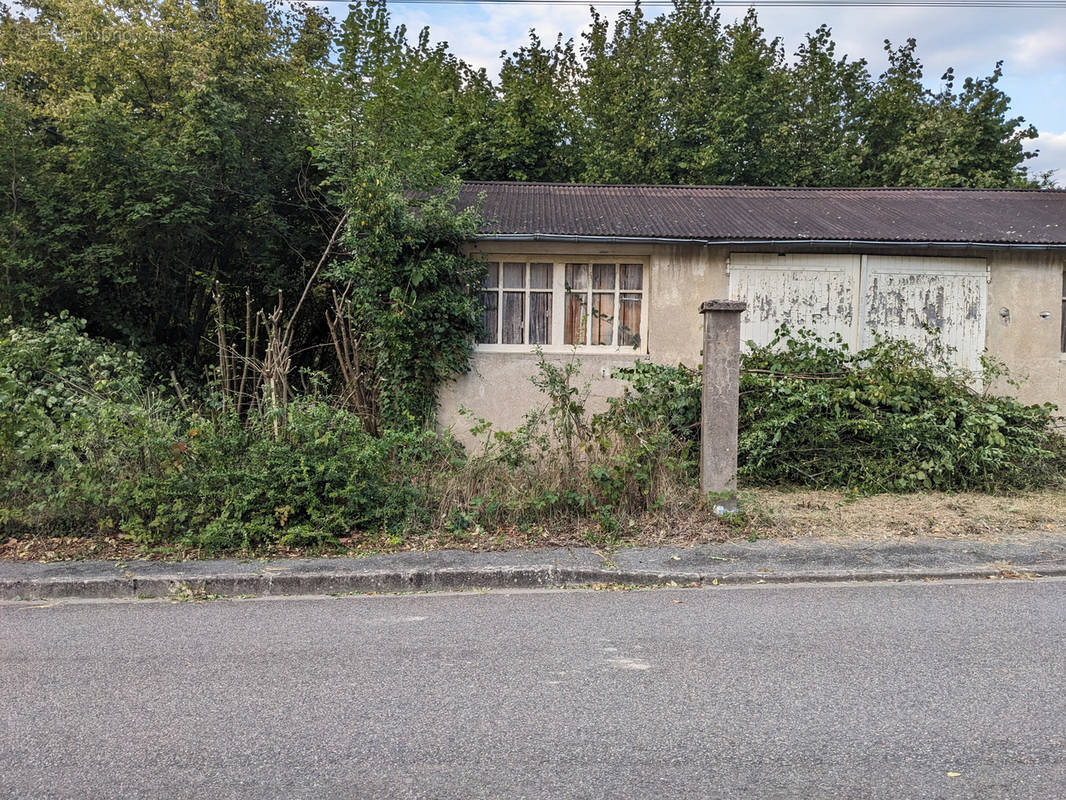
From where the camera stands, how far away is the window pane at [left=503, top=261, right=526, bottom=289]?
10.7 metres

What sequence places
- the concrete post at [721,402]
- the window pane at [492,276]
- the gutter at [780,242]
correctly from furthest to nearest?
the window pane at [492,276] → the gutter at [780,242] → the concrete post at [721,402]

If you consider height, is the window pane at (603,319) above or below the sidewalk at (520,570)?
above

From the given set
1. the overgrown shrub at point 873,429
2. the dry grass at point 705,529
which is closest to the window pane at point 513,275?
the overgrown shrub at point 873,429

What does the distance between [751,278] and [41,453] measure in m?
8.82

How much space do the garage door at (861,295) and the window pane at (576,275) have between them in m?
2.09

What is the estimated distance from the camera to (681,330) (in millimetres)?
10789

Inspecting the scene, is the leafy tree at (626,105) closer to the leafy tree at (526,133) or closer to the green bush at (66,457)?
the leafy tree at (526,133)

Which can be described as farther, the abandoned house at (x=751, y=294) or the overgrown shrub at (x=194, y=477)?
the abandoned house at (x=751, y=294)

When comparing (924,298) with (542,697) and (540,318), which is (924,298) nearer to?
(540,318)

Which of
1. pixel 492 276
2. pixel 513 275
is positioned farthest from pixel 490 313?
pixel 513 275

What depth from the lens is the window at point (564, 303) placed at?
35.2 ft

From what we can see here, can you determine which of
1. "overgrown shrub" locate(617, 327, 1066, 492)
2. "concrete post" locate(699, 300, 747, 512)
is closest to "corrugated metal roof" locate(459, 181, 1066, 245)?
"overgrown shrub" locate(617, 327, 1066, 492)

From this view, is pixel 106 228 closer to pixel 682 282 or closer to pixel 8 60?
pixel 8 60

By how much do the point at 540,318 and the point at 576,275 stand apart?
2.66 ft
